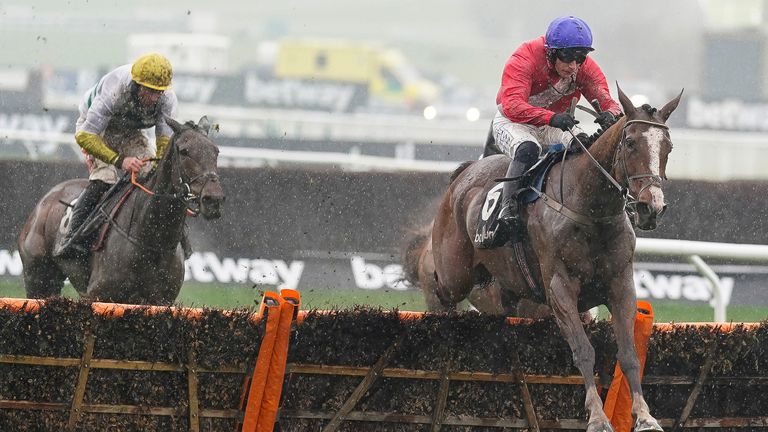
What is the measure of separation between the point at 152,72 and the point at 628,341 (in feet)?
9.70

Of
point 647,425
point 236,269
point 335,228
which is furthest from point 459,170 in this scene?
point 236,269

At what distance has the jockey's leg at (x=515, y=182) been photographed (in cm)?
543

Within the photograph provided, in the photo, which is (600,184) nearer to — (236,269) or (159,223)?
(159,223)

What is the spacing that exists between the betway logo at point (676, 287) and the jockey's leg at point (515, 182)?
4.05 meters

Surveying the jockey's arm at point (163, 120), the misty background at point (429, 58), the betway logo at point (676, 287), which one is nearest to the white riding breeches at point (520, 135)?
the jockey's arm at point (163, 120)

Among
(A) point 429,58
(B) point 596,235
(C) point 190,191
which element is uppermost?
(B) point 596,235

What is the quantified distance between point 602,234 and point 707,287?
15.4 ft

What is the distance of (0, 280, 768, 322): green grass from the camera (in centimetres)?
906

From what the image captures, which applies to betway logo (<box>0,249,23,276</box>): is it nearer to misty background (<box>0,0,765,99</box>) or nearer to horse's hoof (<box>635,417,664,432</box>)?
horse's hoof (<box>635,417,664,432</box>)

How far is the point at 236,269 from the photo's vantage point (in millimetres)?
9852

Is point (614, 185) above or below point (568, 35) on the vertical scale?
below

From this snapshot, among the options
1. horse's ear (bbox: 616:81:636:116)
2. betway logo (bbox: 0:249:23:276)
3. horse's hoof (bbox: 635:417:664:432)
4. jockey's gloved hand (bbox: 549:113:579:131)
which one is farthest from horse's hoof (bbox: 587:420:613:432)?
betway logo (bbox: 0:249:23:276)

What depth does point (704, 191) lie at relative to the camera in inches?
403

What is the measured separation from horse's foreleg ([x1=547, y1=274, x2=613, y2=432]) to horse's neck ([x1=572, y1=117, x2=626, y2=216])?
325 millimetres
